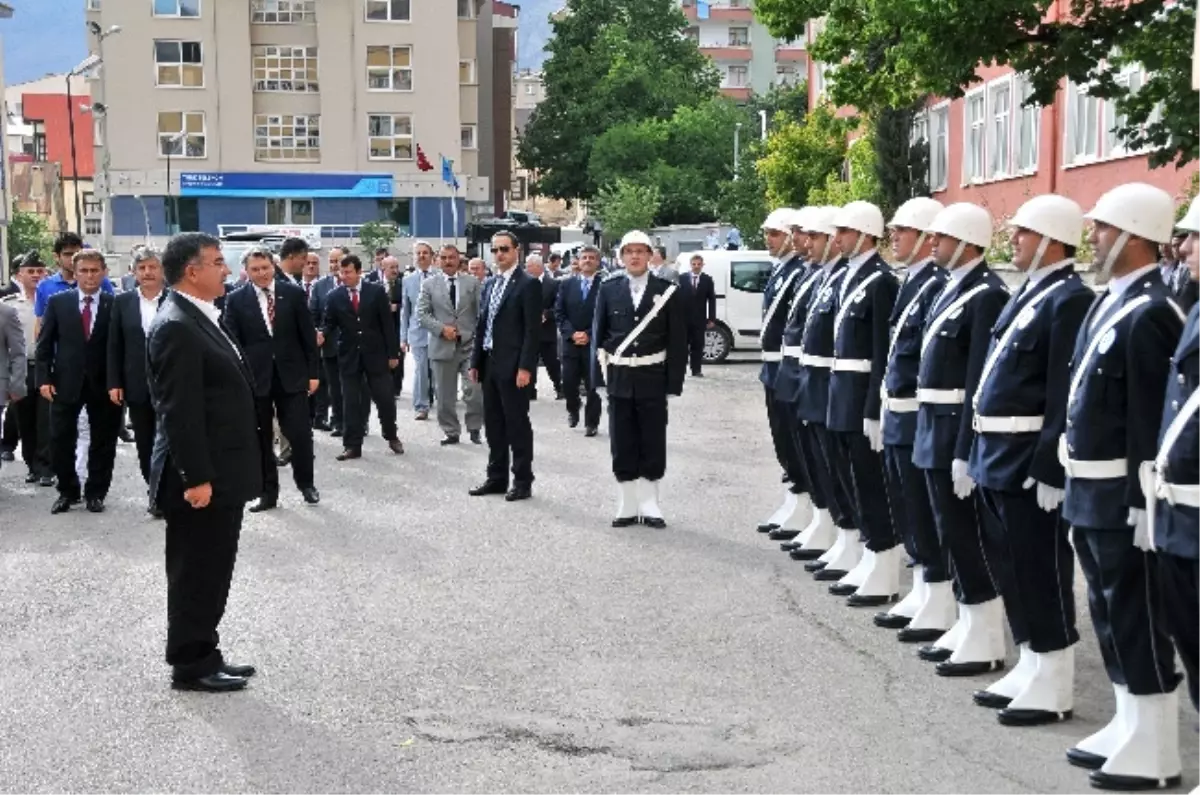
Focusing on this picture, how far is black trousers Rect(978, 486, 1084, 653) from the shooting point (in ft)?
22.3

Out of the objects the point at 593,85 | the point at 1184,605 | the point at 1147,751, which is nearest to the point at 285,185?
the point at 593,85

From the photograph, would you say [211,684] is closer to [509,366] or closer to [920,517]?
[920,517]

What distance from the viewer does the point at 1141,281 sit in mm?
6008

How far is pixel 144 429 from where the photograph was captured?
1246 cm

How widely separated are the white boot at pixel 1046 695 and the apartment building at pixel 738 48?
121709 mm

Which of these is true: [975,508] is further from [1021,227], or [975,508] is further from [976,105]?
[976,105]

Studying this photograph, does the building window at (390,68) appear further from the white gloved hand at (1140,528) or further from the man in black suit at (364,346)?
the white gloved hand at (1140,528)

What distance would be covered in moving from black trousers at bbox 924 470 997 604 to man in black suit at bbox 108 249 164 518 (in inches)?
269

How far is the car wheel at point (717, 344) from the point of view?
30.9 metres

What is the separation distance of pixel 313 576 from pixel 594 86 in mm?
72185

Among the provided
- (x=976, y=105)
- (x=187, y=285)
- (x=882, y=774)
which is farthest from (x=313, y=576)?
(x=976, y=105)

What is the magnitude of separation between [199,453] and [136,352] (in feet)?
17.9

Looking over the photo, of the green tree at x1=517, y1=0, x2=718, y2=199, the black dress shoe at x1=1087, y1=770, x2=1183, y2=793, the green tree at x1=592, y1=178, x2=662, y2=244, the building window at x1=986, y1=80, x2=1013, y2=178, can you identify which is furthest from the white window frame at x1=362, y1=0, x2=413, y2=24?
the black dress shoe at x1=1087, y1=770, x2=1183, y2=793

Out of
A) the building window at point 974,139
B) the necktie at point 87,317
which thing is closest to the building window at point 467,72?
the building window at point 974,139
